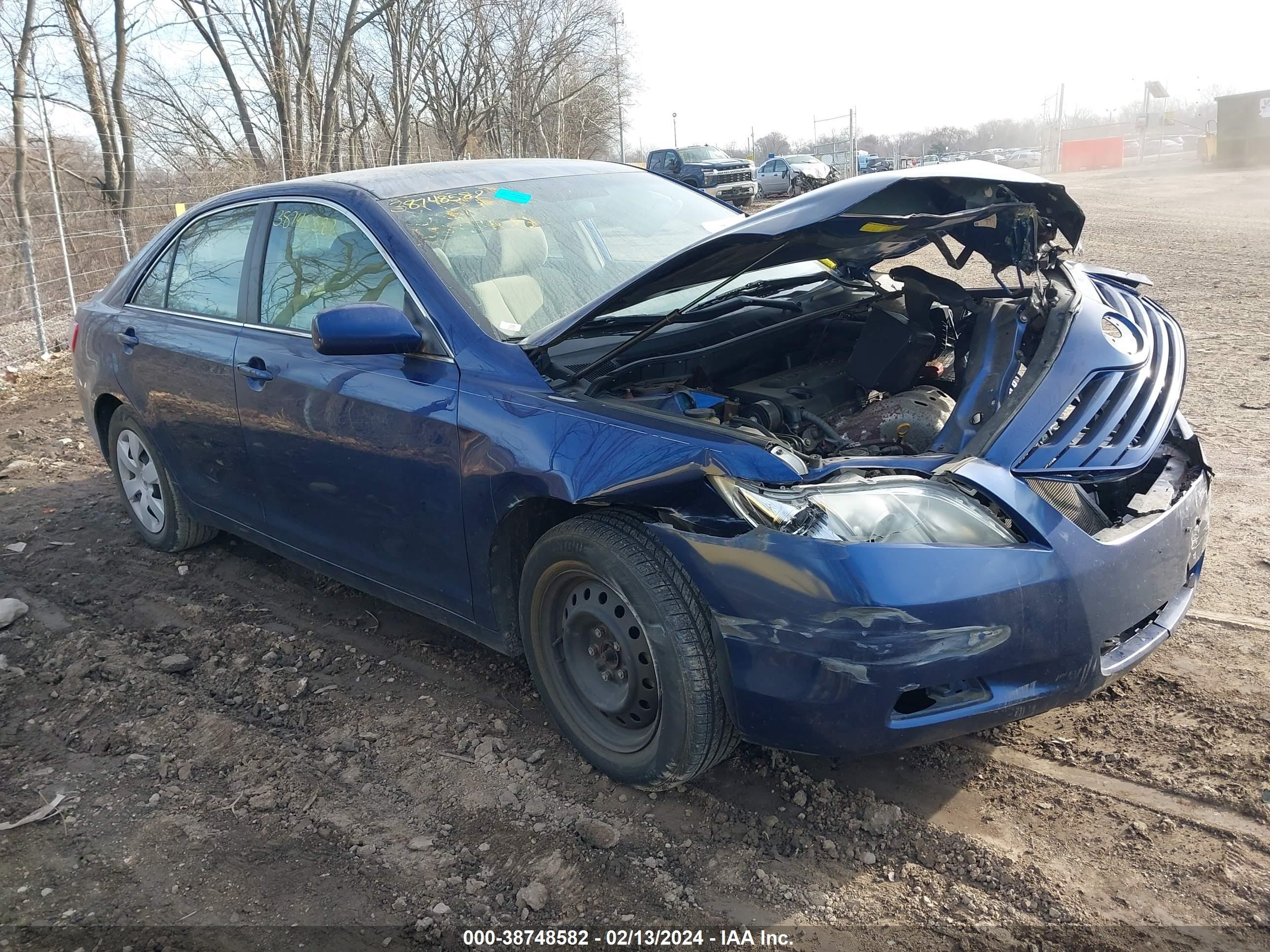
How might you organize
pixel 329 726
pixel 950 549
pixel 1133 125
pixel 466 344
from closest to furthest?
pixel 950 549, pixel 466 344, pixel 329 726, pixel 1133 125

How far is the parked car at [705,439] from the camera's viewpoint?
2.41 metres

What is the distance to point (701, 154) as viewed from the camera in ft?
115

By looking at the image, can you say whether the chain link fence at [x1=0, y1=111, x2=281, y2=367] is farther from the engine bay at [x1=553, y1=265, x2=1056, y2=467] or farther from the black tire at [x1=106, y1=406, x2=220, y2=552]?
the engine bay at [x1=553, y1=265, x2=1056, y2=467]

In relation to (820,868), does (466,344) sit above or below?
above

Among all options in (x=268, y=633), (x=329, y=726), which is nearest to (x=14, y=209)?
(x=268, y=633)

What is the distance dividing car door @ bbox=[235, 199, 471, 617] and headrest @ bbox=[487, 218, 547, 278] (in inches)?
13.8

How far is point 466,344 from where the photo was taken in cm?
316

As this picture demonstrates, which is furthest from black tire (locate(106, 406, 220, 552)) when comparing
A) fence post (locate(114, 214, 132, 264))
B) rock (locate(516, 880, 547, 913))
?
fence post (locate(114, 214, 132, 264))

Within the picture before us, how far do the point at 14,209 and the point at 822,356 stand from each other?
40.1 feet

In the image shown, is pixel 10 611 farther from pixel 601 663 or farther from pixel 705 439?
pixel 705 439

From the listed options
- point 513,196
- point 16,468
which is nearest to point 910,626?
point 513,196

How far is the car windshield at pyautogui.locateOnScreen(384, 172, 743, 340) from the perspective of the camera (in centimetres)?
337

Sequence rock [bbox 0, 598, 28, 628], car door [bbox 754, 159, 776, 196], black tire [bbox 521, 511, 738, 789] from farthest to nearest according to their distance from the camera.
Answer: car door [bbox 754, 159, 776, 196] → rock [bbox 0, 598, 28, 628] → black tire [bbox 521, 511, 738, 789]

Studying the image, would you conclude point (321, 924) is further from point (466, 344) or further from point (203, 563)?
point (203, 563)
